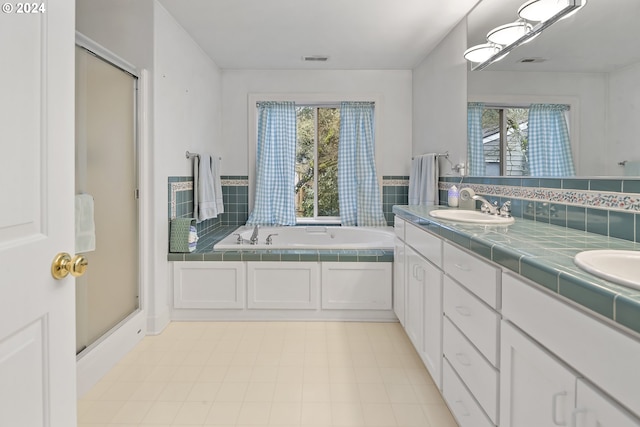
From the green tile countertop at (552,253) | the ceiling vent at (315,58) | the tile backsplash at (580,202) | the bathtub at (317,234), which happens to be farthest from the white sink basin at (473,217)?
the ceiling vent at (315,58)

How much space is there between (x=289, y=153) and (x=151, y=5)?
1.90m

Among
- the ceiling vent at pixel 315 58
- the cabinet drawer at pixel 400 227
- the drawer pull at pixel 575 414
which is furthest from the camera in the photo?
the ceiling vent at pixel 315 58

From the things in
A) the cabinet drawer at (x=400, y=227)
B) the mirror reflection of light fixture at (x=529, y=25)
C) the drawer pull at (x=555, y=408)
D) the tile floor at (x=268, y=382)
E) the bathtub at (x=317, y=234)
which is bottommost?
the tile floor at (x=268, y=382)

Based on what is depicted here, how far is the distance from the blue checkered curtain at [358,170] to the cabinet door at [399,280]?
4.32 feet

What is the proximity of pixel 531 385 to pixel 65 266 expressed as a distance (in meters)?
1.20

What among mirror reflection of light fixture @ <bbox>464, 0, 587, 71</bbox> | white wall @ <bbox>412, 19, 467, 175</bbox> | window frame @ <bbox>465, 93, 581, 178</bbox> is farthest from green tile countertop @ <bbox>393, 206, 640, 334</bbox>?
white wall @ <bbox>412, 19, 467, 175</bbox>

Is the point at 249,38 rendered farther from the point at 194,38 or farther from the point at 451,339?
the point at 451,339

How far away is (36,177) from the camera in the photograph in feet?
2.75

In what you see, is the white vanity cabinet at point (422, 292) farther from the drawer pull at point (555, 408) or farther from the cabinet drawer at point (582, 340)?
the drawer pull at point (555, 408)

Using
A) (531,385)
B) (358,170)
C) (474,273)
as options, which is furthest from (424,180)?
(531,385)

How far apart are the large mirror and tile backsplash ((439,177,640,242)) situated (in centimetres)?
6

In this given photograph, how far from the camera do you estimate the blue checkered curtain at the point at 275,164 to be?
410cm

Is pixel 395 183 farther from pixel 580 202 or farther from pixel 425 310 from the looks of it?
pixel 580 202

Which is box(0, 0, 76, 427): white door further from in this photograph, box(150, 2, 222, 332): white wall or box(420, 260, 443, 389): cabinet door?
box(150, 2, 222, 332): white wall
